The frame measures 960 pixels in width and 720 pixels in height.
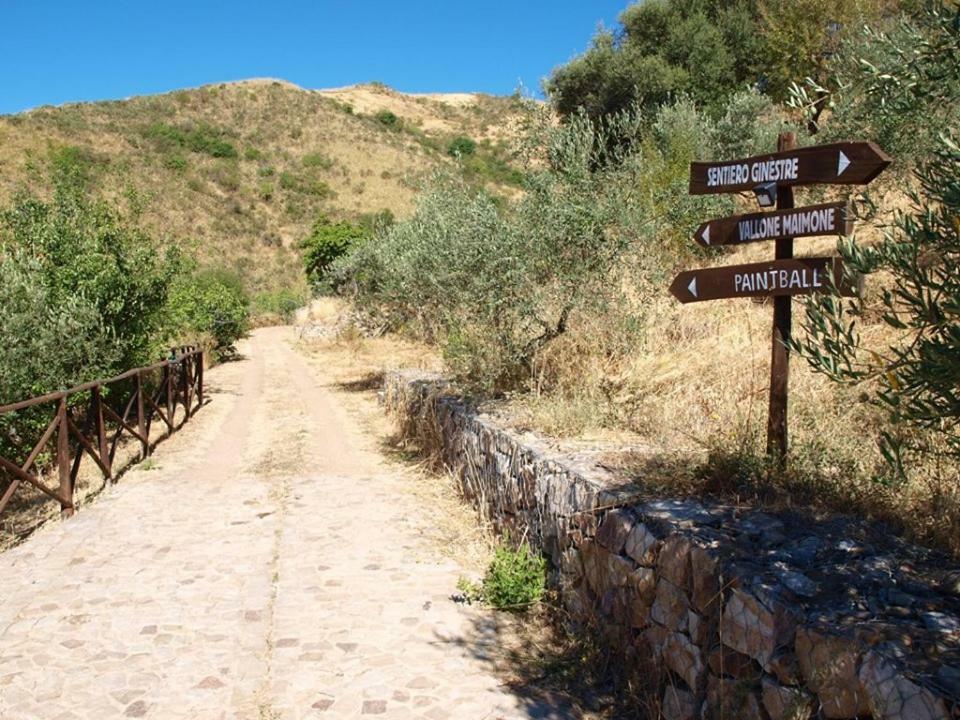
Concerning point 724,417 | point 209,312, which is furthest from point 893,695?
point 209,312

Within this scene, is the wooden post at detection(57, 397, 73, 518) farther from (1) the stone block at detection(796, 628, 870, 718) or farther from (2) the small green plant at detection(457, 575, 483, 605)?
(1) the stone block at detection(796, 628, 870, 718)

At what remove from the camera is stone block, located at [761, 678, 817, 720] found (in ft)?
8.51

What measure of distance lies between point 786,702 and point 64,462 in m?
6.64

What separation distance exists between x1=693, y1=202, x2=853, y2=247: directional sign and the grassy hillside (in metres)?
30.6

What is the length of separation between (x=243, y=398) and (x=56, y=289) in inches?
189

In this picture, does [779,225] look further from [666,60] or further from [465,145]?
[465,145]

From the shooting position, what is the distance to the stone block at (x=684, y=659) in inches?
130

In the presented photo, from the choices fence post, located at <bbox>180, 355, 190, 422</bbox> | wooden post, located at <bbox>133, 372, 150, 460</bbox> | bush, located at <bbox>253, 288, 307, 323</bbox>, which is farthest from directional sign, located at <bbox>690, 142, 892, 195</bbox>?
bush, located at <bbox>253, 288, 307, 323</bbox>

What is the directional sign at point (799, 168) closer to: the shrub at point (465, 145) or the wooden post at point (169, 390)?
the wooden post at point (169, 390)

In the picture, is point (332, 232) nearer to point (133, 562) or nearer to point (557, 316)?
point (557, 316)

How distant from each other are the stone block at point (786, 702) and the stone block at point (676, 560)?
2.14 feet

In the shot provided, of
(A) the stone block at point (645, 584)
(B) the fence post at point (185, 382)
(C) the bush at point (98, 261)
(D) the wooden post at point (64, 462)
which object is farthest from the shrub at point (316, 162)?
(A) the stone block at point (645, 584)

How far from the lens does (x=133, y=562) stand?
588cm

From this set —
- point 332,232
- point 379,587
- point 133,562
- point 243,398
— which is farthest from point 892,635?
point 332,232
